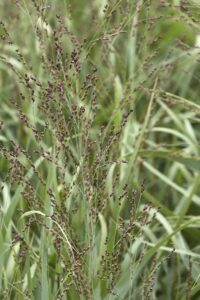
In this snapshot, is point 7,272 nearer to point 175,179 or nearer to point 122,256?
point 122,256

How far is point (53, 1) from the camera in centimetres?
160

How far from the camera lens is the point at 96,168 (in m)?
1.39

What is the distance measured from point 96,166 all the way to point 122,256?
0.65 m

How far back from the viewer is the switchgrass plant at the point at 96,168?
1.41 meters

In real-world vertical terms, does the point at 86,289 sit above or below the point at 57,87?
below

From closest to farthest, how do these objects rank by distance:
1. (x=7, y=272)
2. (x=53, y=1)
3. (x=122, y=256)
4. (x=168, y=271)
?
(x=53, y=1), (x=7, y=272), (x=122, y=256), (x=168, y=271)

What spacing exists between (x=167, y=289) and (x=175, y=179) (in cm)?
52

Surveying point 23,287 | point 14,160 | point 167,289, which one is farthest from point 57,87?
point 167,289

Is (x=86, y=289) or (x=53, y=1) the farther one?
(x=53, y=1)

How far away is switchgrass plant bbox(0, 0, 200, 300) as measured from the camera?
1414 mm

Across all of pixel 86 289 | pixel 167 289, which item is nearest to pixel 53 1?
pixel 86 289

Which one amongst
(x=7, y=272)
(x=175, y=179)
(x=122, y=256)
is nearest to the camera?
(x=7, y=272)

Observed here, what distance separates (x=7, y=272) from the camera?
1.78 metres

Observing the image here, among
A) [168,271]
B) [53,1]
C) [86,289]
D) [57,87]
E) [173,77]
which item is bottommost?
[86,289]
